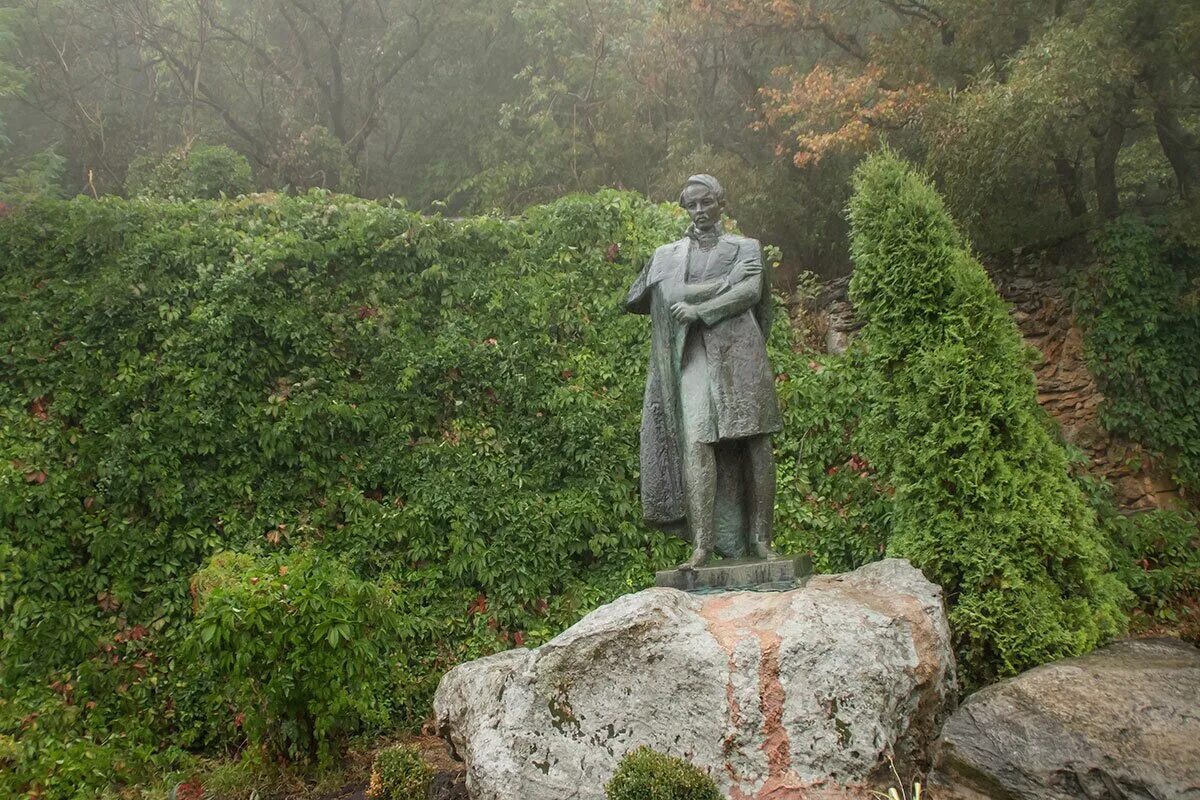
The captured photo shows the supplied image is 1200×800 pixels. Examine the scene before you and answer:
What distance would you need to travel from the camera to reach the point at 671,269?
5.47m

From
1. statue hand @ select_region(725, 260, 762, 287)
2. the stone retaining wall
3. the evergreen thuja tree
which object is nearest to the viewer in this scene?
statue hand @ select_region(725, 260, 762, 287)

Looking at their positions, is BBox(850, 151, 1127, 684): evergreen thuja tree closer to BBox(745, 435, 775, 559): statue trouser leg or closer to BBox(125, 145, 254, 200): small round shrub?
BBox(745, 435, 775, 559): statue trouser leg

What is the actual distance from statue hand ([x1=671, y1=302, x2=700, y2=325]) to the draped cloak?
5 cm

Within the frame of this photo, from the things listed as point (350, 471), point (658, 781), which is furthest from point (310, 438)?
point (658, 781)

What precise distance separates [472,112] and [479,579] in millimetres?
12481

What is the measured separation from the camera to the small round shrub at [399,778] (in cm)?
469

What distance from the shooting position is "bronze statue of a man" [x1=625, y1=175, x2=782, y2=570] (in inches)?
202

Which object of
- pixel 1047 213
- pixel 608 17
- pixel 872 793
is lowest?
pixel 872 793

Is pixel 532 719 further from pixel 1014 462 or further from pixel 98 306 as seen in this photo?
pixel 98 306

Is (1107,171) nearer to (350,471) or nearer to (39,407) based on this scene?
(350,471)

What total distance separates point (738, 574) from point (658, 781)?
4.56 feet

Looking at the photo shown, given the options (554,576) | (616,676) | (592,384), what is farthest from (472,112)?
(616,676)

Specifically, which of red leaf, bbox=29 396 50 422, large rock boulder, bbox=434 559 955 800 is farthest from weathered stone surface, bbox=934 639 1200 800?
red leaf, bbox=29 396 50 422

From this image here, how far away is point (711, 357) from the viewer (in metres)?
5.23
